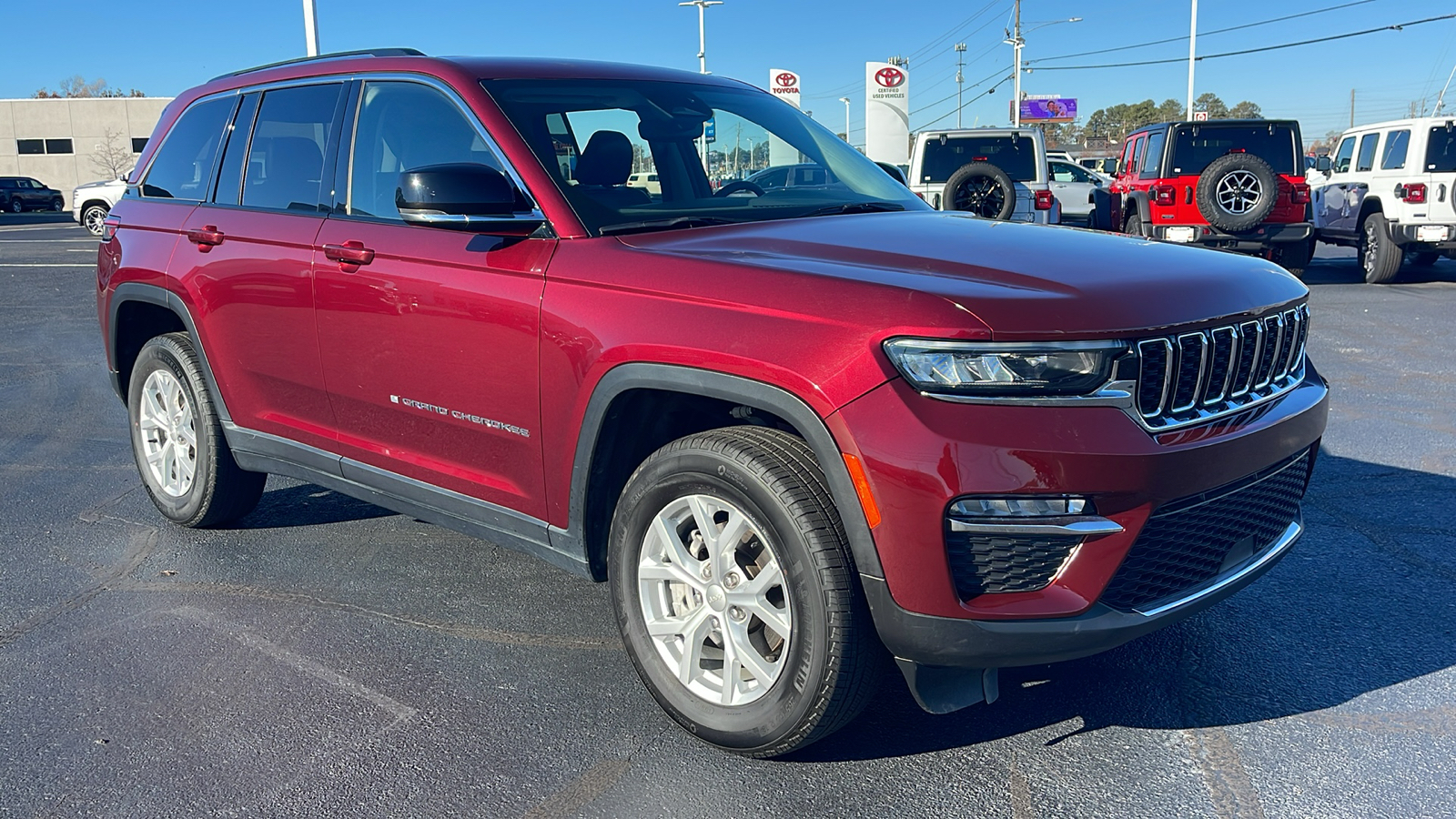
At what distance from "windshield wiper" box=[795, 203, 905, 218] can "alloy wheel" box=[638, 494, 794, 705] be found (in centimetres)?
125

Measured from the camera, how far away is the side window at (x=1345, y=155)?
594 inches

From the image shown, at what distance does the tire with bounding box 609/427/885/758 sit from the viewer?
2666 mm

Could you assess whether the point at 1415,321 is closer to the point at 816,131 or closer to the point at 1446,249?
the point at 1446,249

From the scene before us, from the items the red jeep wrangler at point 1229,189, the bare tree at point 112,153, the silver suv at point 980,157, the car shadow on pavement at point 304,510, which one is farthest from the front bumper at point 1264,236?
the bare tree at point 112,153

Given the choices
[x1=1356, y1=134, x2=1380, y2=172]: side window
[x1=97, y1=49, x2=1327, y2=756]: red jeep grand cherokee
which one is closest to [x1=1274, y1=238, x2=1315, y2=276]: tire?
[x1=1356, y1=134, x2=1380, y2=172]: side window

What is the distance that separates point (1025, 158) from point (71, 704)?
13.2 meters

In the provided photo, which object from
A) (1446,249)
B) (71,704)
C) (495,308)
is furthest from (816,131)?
(1446,249)

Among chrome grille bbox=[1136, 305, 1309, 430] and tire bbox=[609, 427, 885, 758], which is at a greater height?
chrome grille bbox=[1136, 305, 1309, 430]

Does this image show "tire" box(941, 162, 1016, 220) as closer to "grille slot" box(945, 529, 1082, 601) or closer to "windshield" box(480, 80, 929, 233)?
"windshield" box(480, 80, 929, 233)

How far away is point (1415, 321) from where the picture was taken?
10484mm

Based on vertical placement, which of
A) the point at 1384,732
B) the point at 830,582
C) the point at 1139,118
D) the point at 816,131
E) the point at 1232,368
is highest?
the point at 1139,118

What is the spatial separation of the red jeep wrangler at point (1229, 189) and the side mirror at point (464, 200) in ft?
34.7

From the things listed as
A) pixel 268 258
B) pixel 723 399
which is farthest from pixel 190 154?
pixel 723 399

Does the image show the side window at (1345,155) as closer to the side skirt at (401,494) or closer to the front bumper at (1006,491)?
the front bumper at (1006,491)
